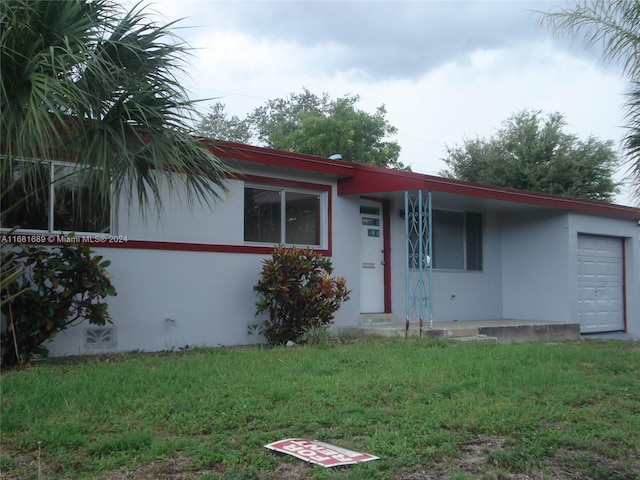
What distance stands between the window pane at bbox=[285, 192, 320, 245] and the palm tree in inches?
176

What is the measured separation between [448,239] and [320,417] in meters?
9.52

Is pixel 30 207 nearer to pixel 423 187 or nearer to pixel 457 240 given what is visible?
pixel 423 187

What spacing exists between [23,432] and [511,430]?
3.99 meters

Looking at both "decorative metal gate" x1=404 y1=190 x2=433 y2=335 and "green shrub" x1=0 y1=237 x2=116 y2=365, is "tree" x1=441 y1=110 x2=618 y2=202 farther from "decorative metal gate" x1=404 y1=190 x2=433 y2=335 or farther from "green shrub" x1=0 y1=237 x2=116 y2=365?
"green shrub" x1=0 y1=237 x2=116 y2=365

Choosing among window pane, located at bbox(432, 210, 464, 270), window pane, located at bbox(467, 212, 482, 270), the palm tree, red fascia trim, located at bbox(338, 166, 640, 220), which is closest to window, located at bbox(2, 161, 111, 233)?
the palm tree

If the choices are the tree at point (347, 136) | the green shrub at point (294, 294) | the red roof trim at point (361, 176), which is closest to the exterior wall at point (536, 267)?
the red roof trim at point (361, 176)

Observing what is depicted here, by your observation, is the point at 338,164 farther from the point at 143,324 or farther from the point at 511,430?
the point at 511,430

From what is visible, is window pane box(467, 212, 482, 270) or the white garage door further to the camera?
the white garage door

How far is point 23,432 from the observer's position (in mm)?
5184

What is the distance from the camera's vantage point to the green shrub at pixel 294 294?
34.7 ft

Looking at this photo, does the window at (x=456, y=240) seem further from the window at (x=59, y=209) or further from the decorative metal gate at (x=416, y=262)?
the window at (x=59, y=209)

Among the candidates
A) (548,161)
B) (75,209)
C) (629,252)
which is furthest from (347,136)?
(75,209)

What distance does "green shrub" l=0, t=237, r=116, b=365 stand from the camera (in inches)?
318

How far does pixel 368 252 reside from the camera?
1321cm
